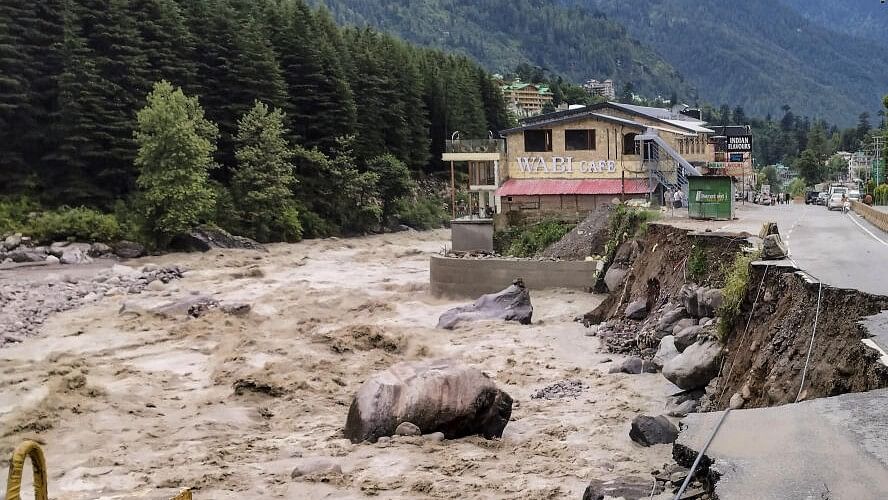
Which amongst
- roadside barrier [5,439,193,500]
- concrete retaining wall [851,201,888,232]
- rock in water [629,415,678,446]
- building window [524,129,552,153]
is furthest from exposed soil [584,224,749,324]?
building window [524,129,552,153]

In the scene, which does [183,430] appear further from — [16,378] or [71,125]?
[71,125]

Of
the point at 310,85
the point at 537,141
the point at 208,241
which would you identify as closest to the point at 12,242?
the point at 208,241

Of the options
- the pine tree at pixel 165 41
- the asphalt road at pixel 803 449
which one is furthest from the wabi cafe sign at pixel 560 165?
the asphalt road at pixel 803 449

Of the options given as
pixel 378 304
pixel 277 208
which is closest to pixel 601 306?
pixel 378 304

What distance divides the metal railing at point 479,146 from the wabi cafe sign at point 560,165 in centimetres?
151

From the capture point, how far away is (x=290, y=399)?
805 inches

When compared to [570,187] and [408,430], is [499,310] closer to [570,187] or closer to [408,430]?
[408,430]

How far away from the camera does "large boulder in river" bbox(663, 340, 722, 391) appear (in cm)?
1641

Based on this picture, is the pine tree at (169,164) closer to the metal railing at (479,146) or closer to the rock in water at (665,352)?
the metal railing at (479,146)

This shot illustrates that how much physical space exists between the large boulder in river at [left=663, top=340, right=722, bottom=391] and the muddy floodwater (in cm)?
78

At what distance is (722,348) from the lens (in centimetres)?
1617

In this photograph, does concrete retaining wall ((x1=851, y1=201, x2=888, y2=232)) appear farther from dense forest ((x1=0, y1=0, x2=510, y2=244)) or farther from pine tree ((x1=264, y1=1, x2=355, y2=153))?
pine tree ((x1=264, y1=1, x2=355, y2=153))

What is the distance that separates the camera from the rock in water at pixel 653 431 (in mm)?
14695

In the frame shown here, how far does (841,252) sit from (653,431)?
844 cm
